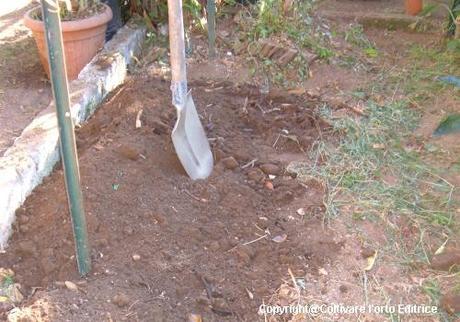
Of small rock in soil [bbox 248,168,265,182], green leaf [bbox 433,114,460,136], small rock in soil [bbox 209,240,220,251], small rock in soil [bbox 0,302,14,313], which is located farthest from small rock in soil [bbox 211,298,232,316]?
green leaf [bbox 433,114,460,136]

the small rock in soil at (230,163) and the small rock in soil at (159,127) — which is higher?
the small rock in soil at (159,127)

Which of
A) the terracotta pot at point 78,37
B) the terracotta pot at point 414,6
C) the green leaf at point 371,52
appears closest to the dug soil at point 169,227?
the terracotta pot at point 78,37

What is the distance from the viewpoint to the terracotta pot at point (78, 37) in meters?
3.58

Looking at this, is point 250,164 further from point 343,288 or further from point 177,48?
point 343,288

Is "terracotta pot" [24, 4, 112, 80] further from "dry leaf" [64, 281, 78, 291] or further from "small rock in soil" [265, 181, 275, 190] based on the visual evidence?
"dry leaf" [64, 281, 78, 291]

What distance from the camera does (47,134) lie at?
9.05ft

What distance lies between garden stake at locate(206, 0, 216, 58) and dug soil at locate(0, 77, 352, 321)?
0.91 m

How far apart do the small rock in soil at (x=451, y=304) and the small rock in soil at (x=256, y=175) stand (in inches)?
38.3

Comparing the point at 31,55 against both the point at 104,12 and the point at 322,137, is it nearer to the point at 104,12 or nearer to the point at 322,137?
the point at 104,12

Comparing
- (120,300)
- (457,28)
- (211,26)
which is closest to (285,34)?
(211,26)

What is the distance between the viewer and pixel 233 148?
2.95 m

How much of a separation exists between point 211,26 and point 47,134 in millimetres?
1527

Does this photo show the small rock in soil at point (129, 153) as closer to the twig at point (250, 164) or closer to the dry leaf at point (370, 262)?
the twig at point (250, 164)

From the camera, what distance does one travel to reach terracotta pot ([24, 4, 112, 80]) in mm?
3582
